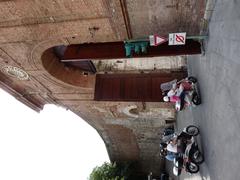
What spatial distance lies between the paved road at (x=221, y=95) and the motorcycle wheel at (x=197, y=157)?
0.55ft

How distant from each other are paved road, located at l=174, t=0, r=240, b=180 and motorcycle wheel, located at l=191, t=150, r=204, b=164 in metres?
0.17

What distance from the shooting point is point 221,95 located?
18.4 ft

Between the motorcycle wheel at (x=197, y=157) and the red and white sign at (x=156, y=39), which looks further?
the motorcycle wheel at (x=197, y=157)

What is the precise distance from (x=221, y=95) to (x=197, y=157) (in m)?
2.36

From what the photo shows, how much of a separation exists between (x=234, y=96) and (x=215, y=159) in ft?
6.15

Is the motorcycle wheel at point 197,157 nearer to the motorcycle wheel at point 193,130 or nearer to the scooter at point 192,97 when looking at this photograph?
the motorcycle wheel at point 193,130

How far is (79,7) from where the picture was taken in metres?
6.90

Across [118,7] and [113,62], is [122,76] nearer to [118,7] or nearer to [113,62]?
[113,62]

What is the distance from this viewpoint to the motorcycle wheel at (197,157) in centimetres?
725

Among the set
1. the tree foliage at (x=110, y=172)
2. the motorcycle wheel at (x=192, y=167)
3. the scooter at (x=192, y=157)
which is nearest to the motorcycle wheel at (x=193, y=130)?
the scooter at (x=192, y=157)

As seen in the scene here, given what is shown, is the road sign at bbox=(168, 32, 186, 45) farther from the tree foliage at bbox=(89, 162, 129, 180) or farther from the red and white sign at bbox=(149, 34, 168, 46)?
the tree foliage at bbox=(89, 162, 129, 180)

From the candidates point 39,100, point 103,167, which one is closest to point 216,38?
point 39,100

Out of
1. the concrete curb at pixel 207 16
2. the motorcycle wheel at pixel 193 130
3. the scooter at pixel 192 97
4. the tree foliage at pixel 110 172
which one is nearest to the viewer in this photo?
the concrete curb at pixel 207 16

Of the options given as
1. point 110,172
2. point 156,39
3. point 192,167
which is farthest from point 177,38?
point 110,172
